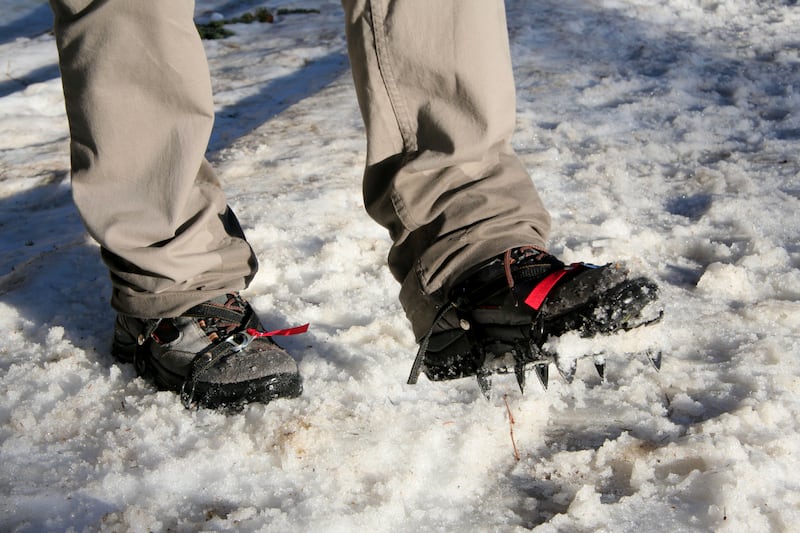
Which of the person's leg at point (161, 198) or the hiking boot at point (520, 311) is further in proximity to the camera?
the person's leg at point (161, 198)

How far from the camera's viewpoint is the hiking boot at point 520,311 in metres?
1.41

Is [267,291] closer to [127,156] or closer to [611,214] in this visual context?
[127,156]

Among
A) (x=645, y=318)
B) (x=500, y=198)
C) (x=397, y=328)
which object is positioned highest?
(x=500, y=198)

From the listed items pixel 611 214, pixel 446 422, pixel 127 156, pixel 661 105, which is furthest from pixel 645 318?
pixel 661 105

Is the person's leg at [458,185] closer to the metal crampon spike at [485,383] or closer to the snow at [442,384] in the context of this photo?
the metal crampon spike at [485,383]

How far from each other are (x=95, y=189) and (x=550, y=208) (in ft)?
5.25

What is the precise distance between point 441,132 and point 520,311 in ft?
1.30

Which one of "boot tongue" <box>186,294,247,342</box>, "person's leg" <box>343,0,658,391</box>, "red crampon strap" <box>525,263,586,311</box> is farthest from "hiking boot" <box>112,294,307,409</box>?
"red crampon strap" <box>525,263,586,311</box>

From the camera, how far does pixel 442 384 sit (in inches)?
71.6

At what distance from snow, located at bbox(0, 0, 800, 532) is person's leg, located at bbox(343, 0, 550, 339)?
0.31 metres

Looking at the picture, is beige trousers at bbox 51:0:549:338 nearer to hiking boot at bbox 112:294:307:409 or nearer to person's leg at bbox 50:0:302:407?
person's leg at bbox 50:0:302:407

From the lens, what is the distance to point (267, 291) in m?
2.27

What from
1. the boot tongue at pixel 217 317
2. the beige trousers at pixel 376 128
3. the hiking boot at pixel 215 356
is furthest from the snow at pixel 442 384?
the beige trousers at pixel 376 128

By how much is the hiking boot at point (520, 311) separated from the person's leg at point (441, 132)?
5cm
